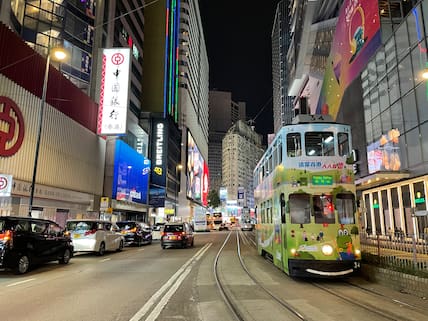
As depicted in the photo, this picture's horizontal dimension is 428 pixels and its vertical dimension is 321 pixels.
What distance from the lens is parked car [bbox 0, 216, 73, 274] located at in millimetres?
11281

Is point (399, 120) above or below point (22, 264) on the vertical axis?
above

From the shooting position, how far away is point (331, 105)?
3759cm

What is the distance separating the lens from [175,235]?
77.5ft

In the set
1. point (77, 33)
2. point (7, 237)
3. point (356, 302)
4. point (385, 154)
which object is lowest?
point (356, 302)

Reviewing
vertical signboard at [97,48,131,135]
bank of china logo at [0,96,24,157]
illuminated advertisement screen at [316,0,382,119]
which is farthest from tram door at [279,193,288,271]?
vertical signboard at [97,48,131,135]

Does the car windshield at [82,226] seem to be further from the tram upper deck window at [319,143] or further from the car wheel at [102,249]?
the tram upper deck window at [319,143]

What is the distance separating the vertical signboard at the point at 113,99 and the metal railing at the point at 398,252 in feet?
84.5

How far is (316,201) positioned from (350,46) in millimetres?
24806

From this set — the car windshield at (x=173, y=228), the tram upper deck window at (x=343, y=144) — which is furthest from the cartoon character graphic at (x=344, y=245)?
the car windshield at (x=173, y=228)

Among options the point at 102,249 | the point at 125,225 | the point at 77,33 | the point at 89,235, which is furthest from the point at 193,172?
the point at 89,235

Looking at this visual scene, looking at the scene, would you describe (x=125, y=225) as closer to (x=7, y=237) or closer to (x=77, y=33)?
(x=7, y=237)

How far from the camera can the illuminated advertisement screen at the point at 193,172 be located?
94419 mm

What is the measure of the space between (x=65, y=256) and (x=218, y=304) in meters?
9.65

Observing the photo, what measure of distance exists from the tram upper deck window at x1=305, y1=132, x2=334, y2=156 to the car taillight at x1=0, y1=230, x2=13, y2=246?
9.76 m
